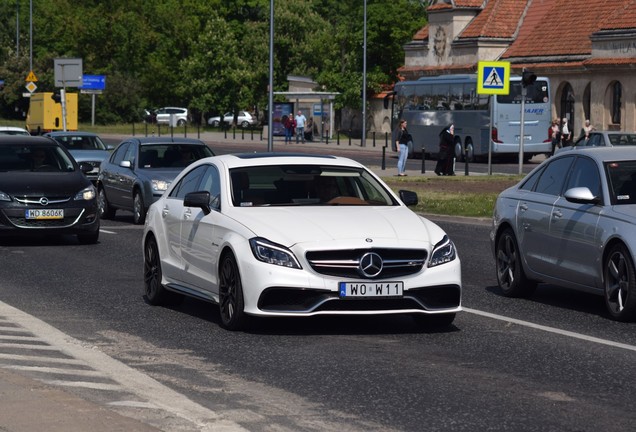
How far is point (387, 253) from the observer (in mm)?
11172

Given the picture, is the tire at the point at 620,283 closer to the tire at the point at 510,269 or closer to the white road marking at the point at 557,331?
the white road marking at the point at 557,331

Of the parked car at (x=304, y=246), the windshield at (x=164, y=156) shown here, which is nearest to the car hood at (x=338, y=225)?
the parked car at (x=304, y=246)

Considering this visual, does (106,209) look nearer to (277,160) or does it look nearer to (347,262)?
(277,160)

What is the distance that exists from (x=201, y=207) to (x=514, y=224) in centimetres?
344

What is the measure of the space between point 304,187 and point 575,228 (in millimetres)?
2473

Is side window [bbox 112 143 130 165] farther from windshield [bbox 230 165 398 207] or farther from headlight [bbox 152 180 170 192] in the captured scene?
windshield [bbox 230 165 398 207]

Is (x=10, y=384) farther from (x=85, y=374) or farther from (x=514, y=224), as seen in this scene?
(x=514, y=224)

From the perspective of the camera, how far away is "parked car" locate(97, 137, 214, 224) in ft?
87.2

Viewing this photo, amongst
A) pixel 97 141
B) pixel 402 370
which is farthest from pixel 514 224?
pixel 97 141

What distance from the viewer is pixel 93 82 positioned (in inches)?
4237

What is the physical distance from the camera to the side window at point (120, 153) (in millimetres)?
28578

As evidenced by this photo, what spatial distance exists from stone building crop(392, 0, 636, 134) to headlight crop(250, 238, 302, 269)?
5341 cm

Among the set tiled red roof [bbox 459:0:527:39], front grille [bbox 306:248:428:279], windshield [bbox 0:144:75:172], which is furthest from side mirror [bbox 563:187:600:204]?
tiled red roof [bbox 459:0:527:39]

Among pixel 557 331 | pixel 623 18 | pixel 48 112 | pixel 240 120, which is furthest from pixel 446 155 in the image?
pixel 240 120
